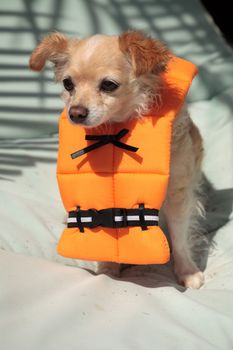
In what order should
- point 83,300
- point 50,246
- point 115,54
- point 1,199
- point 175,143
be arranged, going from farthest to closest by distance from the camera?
point 1,199 → point 50,246 → point 175,143 → point 115,54 → point 83,300

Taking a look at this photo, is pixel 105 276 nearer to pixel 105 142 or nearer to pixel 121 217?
pixel 121 217

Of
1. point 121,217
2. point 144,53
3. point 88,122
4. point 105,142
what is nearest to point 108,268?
point 121,217

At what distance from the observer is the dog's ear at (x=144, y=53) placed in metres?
2.46

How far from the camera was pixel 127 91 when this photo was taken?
103 inches

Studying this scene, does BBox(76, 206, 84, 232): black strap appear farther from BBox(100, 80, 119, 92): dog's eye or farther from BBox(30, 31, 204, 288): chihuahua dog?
BBox(100, 80, 119, 92): dog's eye

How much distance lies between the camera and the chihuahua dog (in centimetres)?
251

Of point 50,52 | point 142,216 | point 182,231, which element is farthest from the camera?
point 182,231

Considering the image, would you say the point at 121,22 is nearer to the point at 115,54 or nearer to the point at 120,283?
the point at 115,54

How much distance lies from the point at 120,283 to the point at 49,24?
10.2 feet

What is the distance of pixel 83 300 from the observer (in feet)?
7.79

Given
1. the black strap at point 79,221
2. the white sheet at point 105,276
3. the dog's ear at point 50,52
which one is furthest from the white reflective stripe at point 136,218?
the dog's ear at point 50,52

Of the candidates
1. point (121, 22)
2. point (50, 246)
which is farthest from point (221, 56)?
point (50, 246)

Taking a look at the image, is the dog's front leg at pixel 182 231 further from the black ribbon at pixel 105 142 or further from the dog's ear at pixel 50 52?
the dog's ear at pixel 50 52

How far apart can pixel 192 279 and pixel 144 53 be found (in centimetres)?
127
